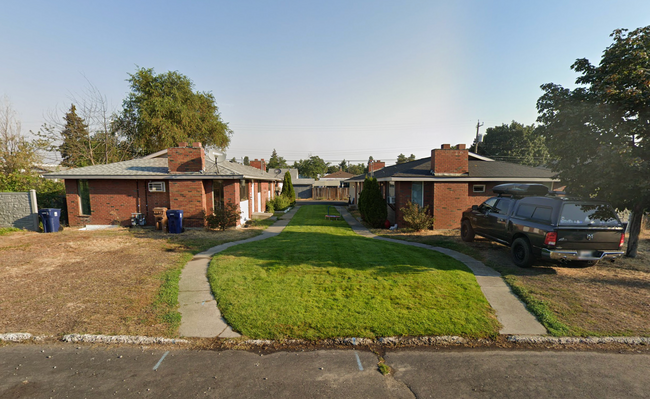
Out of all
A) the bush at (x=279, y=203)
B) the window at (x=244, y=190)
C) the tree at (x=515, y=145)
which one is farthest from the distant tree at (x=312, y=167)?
the window at (x=244, y=190)

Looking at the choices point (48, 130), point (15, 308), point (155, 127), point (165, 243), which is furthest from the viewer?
point (155, 127)

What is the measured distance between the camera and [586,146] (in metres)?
8.07

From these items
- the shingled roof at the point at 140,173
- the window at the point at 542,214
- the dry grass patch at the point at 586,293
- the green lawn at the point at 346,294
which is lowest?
the dry grass patch at the point at 586,293

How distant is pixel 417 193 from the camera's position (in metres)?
15.5

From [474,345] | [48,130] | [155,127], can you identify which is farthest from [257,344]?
[155,127]

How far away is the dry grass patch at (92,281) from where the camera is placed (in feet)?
16.6

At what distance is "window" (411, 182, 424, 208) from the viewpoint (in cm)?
1536

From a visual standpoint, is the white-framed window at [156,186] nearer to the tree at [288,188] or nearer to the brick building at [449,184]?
the brick building at [449,184]

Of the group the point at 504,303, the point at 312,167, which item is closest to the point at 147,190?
the point at 504,303

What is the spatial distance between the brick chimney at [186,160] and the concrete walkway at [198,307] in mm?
6960

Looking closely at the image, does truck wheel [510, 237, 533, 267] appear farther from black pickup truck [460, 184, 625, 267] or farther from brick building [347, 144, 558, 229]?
brick building [347, 144, 558, 229]

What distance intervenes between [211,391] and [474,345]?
3.72m

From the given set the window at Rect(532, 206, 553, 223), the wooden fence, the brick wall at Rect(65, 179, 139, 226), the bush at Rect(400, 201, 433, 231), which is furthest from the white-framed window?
the wooden fence

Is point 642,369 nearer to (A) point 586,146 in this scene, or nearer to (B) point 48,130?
(A) point 586,146
